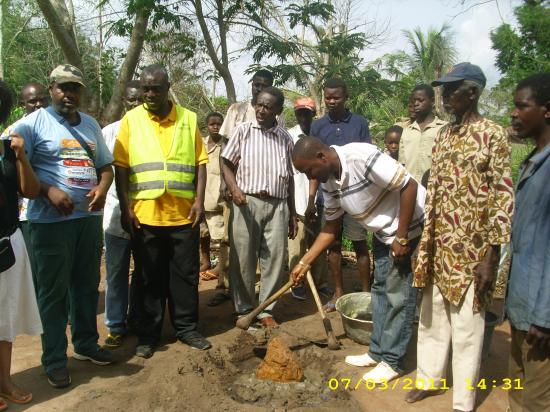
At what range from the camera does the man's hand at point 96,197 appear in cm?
324

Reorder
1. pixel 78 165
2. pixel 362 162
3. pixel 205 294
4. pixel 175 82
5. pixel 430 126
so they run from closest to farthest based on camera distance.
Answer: pixel 362 162 < pixel 78 165 < pixel 430 126 < pixel 205 294 < pixel 175 82

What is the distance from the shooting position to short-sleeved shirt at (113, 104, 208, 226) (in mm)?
3574

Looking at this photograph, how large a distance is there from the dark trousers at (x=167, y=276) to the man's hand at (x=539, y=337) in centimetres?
247

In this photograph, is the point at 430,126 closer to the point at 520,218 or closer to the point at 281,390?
the point at 520,218

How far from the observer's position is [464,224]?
2656mm

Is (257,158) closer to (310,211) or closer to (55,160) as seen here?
(310,211)

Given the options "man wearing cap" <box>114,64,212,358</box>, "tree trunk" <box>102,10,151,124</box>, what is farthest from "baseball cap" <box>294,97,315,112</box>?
"tree trunk" <box>102,10,151,124</box>

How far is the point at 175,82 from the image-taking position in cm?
1517

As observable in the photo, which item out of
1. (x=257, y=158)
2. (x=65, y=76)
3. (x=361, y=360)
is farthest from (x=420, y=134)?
(x=65, y=76)

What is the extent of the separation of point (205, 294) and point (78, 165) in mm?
2533

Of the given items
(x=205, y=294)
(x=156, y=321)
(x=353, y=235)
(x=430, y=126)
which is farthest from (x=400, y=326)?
(x=205, y=294)

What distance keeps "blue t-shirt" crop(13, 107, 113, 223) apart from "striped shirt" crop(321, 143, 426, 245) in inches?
67.5

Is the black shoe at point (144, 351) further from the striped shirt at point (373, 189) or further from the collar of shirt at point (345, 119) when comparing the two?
the collar of shirt at point (345, 119)

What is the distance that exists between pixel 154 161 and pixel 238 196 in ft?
2.80
